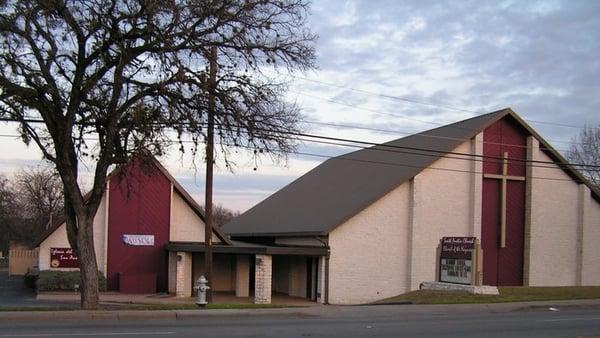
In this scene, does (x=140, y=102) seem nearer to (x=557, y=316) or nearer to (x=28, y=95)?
(x=28, y=95)

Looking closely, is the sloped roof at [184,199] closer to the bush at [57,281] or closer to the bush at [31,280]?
the bush at [57,281]

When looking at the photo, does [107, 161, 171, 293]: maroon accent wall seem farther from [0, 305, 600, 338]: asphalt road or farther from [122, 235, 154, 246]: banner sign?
[0, 305, 600, 338]: asphalt road

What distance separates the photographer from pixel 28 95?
17.4 meters

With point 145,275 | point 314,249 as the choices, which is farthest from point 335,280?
point 145,275

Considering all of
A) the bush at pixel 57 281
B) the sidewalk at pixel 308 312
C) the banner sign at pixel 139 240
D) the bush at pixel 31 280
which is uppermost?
the banner sign at pixel 139 240

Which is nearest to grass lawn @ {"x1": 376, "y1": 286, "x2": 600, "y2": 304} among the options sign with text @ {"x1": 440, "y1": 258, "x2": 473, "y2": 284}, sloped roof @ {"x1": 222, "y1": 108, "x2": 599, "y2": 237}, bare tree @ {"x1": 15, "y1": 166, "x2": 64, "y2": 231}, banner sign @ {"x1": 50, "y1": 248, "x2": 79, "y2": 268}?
sign with text @ {"x1": 440, "y1": 258, "x2": 473, "y2": 284}

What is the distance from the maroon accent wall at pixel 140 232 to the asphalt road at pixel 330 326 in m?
17.2

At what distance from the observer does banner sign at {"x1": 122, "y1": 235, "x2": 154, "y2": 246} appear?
35.1 m

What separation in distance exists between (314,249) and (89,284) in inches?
525

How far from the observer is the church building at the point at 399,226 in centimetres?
3186

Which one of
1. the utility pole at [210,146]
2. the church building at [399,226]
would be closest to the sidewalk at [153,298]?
the church building at [399,226]

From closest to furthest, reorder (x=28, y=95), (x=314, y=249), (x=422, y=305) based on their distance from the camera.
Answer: (x=28, y=95) < (x=422, y=305) < (x=314, y=249)

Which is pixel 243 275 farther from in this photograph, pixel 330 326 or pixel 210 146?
pixel 330 326

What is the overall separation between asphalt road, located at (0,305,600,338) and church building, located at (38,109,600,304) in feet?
37.9
